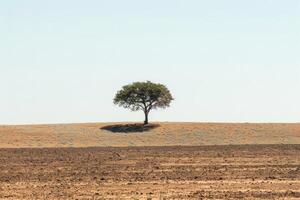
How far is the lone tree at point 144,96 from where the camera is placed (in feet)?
376

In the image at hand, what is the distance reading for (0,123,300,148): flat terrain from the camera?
302ft

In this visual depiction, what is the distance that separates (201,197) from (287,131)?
82.8 meters

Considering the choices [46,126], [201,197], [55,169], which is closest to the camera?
[201,197]

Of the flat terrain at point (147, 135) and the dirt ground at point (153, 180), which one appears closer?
the dirt ground at point (153, 180)

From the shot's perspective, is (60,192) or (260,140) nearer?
(60,192)

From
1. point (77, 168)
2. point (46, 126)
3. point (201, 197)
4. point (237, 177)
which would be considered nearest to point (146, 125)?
point (46, 126)

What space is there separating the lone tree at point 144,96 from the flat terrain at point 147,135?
3.77 m

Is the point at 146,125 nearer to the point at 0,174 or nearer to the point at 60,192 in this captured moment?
the point at 0,174

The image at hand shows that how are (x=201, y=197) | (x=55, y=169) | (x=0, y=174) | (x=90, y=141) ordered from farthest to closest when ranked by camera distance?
(x=90, y=141)
(x=55, y=169)
(x=0, y=174)
(x=201, y=197)

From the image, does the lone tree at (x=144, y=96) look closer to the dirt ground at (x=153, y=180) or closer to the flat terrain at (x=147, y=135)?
the flat terrain at (x=147, y=135)

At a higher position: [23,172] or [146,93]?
[146,93]

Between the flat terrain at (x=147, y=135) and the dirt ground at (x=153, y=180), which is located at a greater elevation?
the flat terrain at (x=147, y=135)

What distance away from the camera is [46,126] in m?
114

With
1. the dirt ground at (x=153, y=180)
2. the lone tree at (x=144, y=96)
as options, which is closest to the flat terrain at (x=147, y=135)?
the lone tree at (x=144, y=96)
